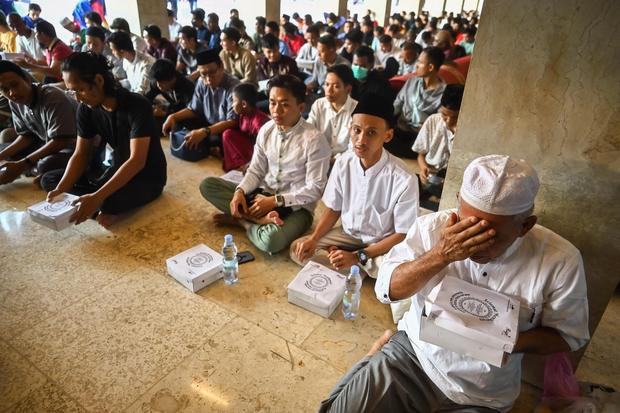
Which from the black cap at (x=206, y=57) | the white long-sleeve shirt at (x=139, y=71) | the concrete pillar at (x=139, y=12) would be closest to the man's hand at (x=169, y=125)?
the black cap at (x=206, y=57)

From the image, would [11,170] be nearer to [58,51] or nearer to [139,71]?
[139,71]

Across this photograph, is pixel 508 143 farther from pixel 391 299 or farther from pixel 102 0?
pixel 102 0

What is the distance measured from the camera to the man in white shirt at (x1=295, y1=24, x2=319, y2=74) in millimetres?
7148

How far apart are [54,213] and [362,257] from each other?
7.41 ft

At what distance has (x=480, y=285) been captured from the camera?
1397 millimetres

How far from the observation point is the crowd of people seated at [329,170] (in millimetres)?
1290

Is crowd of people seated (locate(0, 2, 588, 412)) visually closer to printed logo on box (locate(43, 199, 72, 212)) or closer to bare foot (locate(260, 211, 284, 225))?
bare foot (locate(260, 211, 284, 225))

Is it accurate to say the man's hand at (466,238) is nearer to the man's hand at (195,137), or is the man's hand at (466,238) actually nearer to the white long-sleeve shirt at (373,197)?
the white long-sleeve shirt at (373,197)

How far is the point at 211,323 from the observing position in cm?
216

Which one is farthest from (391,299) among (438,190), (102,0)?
(102,0)

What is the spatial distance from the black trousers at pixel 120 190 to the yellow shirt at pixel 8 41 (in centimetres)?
551

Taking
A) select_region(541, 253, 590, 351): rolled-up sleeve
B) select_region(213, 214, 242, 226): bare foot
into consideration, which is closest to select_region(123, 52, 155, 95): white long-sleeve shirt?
select_region(213, 214, 242, 226): bare foot

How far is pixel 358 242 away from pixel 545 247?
1414mm

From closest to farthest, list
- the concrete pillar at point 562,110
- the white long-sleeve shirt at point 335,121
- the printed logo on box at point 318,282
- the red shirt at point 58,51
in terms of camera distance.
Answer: the concrete pillar at point 562,110
the printed logo on box at point 318,282
the white long-sleeve shirt at point 335,121
the red shirt at point 58,51
